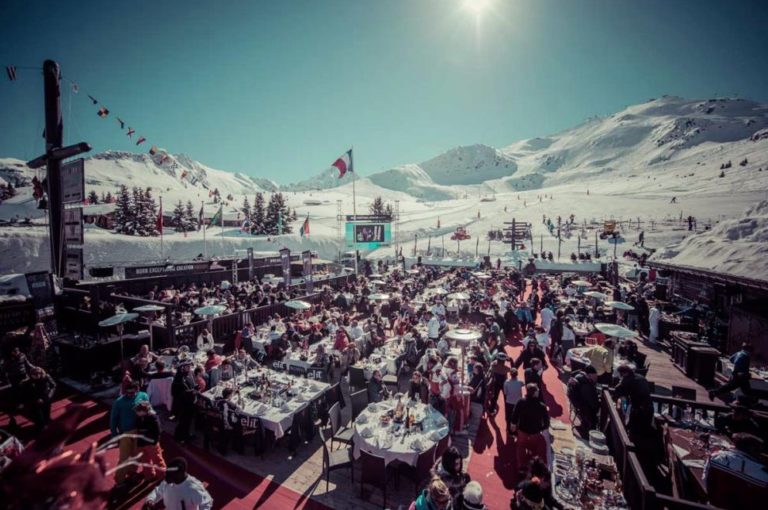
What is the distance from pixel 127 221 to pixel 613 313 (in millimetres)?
59923

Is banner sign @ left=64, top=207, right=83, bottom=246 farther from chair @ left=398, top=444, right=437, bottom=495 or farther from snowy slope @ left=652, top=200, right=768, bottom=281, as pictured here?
snowy slope @ left=652, top=200, right=768, bottom=281

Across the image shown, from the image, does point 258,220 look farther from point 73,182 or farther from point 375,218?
Answer: point 73,182

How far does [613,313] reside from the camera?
706 inches

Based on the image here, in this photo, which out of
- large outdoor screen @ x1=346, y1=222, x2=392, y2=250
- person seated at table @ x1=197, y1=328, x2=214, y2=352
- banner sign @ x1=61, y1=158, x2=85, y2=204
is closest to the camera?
banner sign @ x1=61, y1=158, x2=85, y2=204

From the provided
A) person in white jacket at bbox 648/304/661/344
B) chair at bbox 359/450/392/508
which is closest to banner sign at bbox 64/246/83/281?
chair at bbox 359/450/392/508

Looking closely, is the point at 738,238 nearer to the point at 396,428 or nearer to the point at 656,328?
the point at 656,328

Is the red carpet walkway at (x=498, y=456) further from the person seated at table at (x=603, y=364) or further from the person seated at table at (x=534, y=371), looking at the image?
the person seated at table at (x=534, y=371)

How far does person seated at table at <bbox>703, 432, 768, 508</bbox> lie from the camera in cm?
481

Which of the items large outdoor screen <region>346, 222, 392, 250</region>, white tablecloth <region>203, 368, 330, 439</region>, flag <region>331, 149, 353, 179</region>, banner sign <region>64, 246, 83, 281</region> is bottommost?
white tablecloth <region>203, 368, 330, 439</region>

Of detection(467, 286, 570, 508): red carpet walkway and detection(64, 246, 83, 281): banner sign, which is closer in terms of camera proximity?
detection(467, 286, 570, 508): red carpet walkway

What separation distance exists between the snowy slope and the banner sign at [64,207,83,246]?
2432 cm

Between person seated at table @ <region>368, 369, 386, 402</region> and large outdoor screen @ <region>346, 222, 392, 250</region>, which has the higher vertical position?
large outdoor screen @ <region>346, 222, 392, 250</region>

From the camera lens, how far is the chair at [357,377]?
33.6 ft

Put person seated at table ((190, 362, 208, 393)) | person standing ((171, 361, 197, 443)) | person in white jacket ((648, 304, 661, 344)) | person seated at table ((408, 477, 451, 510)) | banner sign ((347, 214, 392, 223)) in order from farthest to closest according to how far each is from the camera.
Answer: banner sign ((347, 214, 392, 223)), person in white jacket ((648, 304, 661, 344)), person seated at table ((190, 362, 208, 393)), person standing ((171, 361, 197, 443)), person seated at table ((408, 477, 451, 510))
